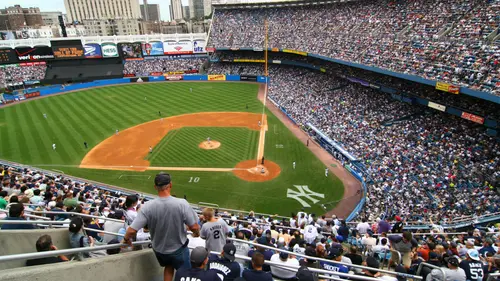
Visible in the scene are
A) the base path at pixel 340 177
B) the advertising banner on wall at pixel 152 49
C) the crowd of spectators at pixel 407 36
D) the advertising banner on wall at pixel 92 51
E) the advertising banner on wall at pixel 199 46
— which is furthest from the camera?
the advertising banner on wall at pixel 199 46

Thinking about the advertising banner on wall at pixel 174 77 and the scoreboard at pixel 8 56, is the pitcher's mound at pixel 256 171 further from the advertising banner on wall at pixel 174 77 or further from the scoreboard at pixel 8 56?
the scoreboard at pixel 8 56

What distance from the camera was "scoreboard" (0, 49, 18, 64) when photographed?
→ 6041 cm

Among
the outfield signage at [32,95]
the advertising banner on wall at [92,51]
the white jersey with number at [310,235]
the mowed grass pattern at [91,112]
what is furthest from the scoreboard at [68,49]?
the white jersey with number at [310,235]

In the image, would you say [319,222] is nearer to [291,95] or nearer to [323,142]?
[323,142]

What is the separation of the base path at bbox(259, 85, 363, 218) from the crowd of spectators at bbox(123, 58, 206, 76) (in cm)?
3986

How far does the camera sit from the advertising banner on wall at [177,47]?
72.1 metres

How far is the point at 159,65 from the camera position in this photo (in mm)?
70812

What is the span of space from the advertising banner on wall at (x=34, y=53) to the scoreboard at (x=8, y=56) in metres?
0.72

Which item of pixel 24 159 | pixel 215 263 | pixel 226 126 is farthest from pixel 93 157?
pixel 215 263

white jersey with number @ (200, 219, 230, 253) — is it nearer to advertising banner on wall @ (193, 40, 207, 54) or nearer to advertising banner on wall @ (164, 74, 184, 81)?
advertising banner on wall @ (164, 74, 184, 81)

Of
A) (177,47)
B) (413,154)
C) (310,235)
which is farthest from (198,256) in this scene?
(177,47)

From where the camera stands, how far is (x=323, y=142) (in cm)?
3212

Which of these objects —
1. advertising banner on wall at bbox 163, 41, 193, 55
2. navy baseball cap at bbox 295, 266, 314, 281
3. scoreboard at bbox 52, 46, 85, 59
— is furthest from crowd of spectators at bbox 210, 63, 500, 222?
scoreboard at bbox 52, 46, 85, 59

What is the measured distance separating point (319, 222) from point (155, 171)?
17.1 m
